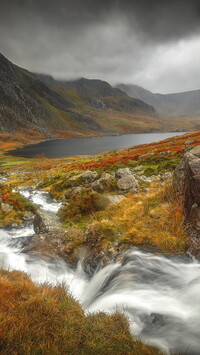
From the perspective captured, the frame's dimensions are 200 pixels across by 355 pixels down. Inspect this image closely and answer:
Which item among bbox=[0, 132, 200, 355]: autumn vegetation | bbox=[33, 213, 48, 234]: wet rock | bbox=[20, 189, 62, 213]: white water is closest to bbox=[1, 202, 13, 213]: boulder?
bbox=[0, 132, 200, 355]: autumn vegetation

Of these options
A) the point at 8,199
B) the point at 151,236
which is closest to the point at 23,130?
the point at 8,199

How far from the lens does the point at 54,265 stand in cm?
815

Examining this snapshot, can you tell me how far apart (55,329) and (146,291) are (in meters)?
3.24

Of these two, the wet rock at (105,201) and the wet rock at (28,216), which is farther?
the wet rock at (28,216)

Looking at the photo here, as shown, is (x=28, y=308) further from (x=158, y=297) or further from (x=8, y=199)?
(x=8, y=199)

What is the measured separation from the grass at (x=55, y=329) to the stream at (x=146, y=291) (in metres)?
0.74

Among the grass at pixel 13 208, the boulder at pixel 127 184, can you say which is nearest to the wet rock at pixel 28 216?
the grass at pixel 13 208

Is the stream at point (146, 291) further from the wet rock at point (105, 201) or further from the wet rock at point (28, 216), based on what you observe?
the wet rock at point (28, 216)

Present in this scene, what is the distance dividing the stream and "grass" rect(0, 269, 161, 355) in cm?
74

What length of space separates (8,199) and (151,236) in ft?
42.6

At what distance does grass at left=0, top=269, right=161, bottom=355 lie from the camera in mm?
3283

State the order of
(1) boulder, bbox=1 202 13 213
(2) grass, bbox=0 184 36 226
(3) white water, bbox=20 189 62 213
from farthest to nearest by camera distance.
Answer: (3) white water, bbox=20 189 62 213 < (1) boulder, bbox=1 202 13 213 < (2) grass, bbox=0 184 36 226

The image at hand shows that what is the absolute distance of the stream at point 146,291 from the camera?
4.46 metres

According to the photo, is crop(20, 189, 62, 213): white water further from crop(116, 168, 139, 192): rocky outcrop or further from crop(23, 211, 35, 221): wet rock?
crop(116, 168, 139, 192): rocky outcrop
